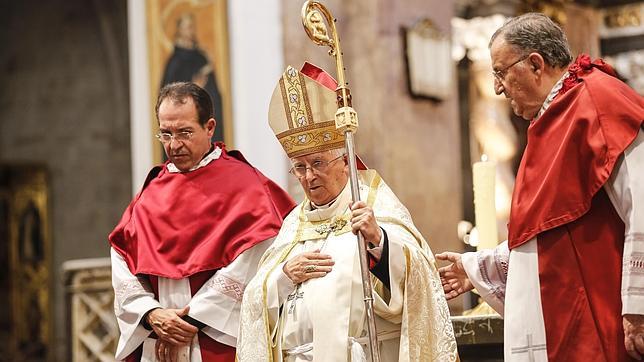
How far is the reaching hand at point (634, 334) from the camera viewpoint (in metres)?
3.69

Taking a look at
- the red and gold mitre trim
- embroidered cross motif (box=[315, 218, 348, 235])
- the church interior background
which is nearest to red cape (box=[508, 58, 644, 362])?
embroidered cross motif (box=[315, 218, 348, 235])

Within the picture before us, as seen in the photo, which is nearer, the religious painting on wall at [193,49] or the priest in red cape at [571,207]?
the priest in red cape at [571,207]

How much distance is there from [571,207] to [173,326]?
178 centimetres

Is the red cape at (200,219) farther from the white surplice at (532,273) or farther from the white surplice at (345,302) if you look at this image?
the white surplice at (532,273)

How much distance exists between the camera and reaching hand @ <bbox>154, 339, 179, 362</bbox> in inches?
196

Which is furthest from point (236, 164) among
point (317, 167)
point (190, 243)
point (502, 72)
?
point (502, 72)

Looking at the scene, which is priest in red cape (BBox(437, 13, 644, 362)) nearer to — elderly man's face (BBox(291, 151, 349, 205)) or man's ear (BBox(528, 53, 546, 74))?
man's ear (BBox(528, 53, 546, 74))

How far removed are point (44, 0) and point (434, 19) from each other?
19.8 ft

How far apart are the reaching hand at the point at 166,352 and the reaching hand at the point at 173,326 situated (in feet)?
0.16

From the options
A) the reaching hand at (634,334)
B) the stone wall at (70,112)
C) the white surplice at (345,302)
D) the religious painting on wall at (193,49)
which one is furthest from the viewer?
the stone wall at (70,112)

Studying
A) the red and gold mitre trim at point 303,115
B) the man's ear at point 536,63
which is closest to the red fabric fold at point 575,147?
the man's ear at point 536,63

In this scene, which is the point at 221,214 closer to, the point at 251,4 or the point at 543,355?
the point at 543,355

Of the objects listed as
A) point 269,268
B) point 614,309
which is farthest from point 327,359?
point 614,309

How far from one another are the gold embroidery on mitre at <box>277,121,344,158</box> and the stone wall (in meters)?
8.86
